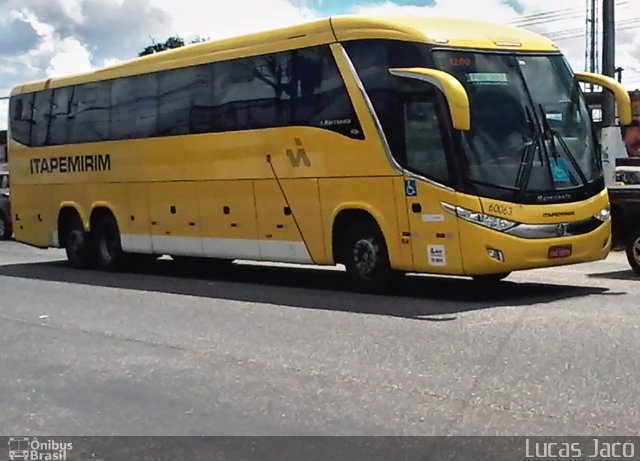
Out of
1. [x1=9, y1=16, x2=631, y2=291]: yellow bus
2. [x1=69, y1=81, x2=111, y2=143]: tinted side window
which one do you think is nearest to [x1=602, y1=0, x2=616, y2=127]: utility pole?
[x1=9, y1=16, x2=631, y2=291]: yellow bus

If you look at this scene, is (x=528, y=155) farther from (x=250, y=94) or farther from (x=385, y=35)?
(x=250, y=94)

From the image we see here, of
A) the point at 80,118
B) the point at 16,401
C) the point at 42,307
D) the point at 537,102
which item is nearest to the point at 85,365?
the point at 16,401

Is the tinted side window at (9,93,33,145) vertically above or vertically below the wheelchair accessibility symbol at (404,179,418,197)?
above

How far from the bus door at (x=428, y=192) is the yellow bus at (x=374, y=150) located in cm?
2

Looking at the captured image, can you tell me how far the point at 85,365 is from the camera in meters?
10.2

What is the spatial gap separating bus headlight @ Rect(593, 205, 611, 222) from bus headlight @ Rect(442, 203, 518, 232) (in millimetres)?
1304

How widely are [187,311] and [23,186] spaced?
30.8 ft

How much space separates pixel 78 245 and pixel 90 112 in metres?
2.42

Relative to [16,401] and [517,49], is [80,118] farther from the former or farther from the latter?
[16,401]

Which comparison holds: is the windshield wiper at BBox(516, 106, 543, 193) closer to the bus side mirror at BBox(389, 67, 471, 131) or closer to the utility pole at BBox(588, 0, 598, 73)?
the bus side mirror at BBox(389, 67, 471, 131)

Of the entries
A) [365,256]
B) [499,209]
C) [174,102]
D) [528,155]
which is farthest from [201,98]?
[499,209]

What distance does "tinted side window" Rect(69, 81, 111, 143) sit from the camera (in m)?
19.3

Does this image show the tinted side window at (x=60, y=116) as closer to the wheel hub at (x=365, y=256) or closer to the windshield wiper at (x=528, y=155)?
the wheel hub at (x=365, y=256)

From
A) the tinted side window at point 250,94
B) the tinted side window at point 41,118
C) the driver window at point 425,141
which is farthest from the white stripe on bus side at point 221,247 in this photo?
the tinted side window at point 41,118
